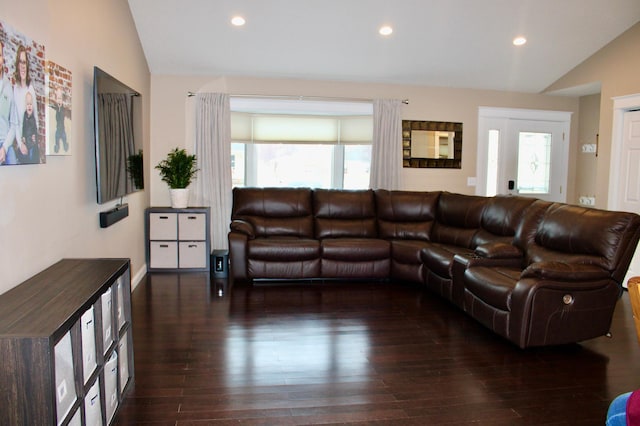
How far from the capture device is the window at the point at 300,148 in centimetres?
753

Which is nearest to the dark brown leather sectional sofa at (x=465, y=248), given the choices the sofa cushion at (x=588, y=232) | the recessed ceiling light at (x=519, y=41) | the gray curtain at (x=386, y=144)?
the sofa cushion at (x=588, y=232)

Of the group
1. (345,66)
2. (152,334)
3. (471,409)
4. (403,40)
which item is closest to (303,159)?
(345,66)

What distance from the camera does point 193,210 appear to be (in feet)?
18.2

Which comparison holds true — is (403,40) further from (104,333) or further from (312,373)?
(104,333)

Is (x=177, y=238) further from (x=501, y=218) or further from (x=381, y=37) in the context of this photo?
(x=501, y=218)

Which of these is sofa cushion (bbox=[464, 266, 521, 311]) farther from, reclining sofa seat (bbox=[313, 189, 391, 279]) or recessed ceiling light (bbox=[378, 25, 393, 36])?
recessed ceiling light (bbox=[378, 25, 393, 36])

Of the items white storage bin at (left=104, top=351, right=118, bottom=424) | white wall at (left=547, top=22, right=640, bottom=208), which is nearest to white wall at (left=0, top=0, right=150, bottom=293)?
white storage bin at (left=104, top=351, right=118, bottom=424)

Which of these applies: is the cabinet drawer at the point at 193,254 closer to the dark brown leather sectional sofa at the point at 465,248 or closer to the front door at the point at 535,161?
the dark brown leather sectional sofa at the point at 465,248

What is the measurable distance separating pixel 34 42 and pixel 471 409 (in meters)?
2.99

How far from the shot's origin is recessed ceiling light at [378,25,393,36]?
5113 mm

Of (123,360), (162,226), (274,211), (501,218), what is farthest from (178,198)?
(501,218)

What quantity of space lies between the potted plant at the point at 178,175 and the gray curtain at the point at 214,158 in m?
0.32

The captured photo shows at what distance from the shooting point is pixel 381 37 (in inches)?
209

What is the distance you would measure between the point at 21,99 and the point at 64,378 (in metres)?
1.34
